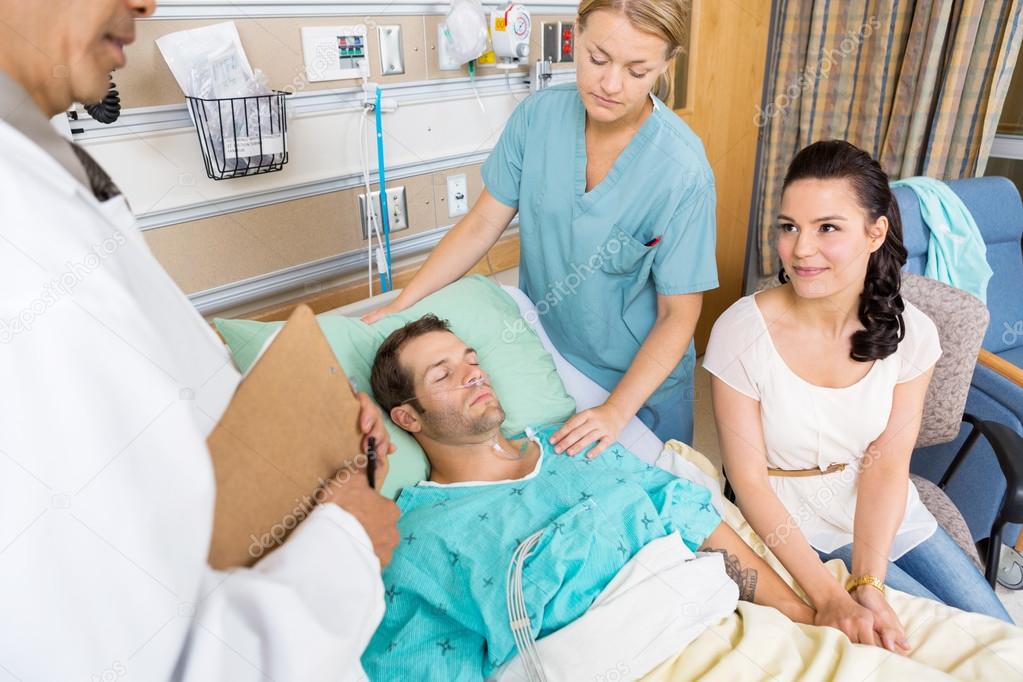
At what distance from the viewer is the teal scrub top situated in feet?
4.79

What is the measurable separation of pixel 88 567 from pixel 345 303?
1444mm

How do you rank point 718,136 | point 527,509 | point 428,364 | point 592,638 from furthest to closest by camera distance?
point 718,136 < point 428,364 < point 527,509 < point 592,638

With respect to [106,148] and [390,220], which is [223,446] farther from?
[390,220]

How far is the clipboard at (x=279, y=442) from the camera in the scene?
576mm

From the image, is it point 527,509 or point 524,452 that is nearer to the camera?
point 527,509

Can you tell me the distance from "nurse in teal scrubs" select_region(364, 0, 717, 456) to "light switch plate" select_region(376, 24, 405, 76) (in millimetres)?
386

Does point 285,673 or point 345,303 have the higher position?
point 285,673

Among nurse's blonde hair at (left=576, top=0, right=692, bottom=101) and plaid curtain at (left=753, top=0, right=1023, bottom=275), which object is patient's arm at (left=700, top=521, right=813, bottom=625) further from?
plaid curtain at (left=753, top=0, right=1023, bottom=275)

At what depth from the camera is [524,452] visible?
1534 mm

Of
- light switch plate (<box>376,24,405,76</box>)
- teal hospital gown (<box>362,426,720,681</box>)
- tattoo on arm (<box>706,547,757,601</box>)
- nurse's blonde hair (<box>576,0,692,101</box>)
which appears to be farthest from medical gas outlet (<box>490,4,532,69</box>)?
tattoo on arm (<box>706,547,757,601</box>)

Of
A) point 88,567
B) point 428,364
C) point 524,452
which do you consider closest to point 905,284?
point 524,452

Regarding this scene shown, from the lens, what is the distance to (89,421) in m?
0.45

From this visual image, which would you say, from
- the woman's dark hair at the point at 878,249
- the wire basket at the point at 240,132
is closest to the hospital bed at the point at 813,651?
the woman's dark hair at the point at 878,249

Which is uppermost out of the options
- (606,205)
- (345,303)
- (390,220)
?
(606,205)
